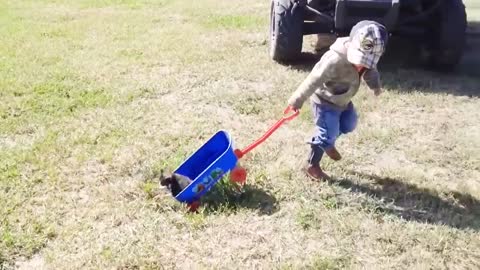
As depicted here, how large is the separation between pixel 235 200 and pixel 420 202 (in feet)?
3.22

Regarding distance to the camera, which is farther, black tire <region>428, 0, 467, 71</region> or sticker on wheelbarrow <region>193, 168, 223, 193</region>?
black tire <region>428, 0, 467, 71</region>

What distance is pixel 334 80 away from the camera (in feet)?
9.89

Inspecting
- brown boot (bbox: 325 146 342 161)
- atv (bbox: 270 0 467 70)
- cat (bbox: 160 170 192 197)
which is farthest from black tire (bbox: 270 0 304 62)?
cat (bbox: 160 170 192 197)

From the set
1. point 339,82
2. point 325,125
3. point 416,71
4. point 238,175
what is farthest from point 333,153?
point 416,71

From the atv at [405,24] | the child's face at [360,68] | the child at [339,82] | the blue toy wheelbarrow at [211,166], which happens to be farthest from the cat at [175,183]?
the atv at [405,24]

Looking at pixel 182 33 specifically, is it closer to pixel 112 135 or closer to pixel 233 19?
pixel 233 19

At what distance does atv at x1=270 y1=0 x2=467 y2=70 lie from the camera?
15.7 ft

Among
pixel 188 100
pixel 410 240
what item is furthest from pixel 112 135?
pixel 410 240

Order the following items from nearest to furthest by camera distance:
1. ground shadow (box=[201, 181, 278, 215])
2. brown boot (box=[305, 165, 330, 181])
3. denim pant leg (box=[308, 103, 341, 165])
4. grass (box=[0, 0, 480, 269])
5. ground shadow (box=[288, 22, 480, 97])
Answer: grass (box=[0, 0, 480, 269])
ground shadow (box=[201, 181, 278, 215])
denim pant leg (box=[308, 103, 341, 165])
brown boot (box=[305, 165, 330, 181])
ground shadow (box=[288, 22, 480, 97])

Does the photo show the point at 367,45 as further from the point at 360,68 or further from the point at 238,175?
the point at 238,175

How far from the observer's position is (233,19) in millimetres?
7020

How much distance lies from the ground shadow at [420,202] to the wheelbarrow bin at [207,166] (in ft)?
2.23

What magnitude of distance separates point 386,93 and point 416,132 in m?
0.70

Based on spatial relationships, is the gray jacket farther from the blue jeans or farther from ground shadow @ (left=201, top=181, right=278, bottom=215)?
ground shadow @ (left=201, top=181, right=278, bottom=215)
